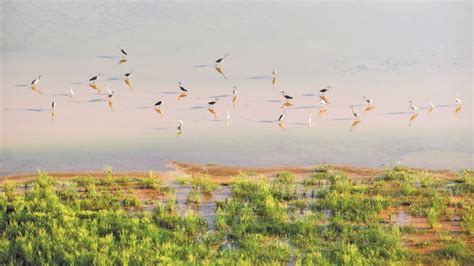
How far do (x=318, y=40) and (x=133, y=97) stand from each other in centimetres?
844

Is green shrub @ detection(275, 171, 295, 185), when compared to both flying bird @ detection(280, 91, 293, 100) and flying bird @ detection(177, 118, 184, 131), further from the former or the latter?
flying bird @ detection(280, 91, 293, 100)

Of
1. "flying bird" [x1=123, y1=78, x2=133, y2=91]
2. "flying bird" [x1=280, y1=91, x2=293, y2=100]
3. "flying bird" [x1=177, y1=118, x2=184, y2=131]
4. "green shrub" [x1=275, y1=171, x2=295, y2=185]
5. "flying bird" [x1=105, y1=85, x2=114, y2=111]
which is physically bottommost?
Answer: "green shrub" [x1=275, y1=171, x2=295, y2=185]

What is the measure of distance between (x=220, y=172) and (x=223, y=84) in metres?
4.89

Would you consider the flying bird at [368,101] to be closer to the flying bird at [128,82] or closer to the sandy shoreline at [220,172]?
the sandy shoreline at [220,172]

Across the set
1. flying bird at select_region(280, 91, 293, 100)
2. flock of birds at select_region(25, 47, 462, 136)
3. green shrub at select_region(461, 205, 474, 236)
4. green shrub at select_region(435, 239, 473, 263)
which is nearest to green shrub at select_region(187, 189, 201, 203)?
flock of birds at select_region(25, 47, 462, 136)

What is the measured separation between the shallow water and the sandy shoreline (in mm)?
350

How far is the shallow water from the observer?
15.1 m

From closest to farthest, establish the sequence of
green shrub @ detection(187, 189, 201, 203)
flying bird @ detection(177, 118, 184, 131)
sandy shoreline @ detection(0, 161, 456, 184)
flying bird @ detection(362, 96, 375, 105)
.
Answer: green shrub @ detection(187, 189, 201, 203), sandy shoreline @ detection(0, 161, 456, 184), flying bird @ detection(177, 118, 184, 131), flying bird @ detection(362, 96, 375, 105)

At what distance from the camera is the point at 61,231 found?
10.4 meters

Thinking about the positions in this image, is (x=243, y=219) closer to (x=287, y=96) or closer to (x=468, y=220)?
(x=468, y=220)

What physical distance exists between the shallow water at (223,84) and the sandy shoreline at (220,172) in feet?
1.15

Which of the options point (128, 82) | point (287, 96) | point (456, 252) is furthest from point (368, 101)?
point (456, 252)

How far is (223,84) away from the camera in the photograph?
18.3m

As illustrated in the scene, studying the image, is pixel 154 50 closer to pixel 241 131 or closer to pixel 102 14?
pixel 102 14
